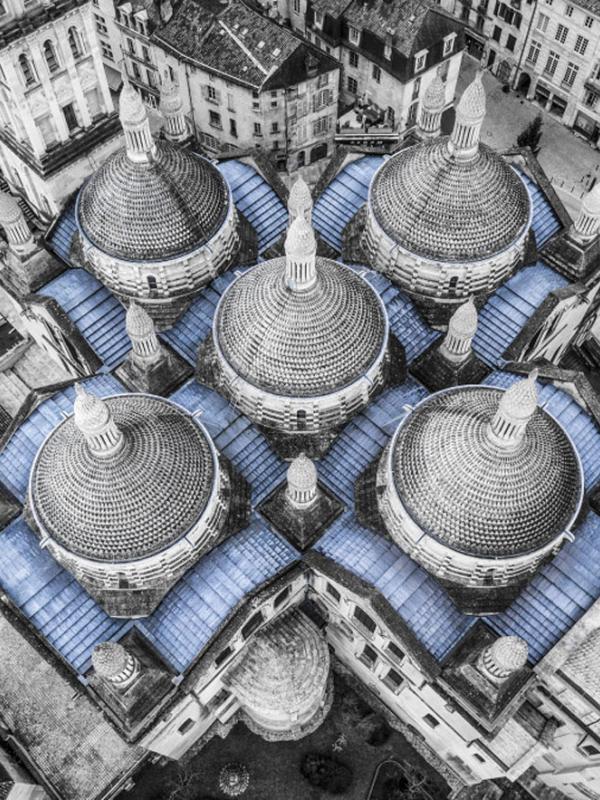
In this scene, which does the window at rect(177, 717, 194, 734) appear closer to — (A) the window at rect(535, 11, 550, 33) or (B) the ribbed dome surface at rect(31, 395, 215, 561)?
(B) the ribbed dome surface at rect(31, 395, 215, 561)

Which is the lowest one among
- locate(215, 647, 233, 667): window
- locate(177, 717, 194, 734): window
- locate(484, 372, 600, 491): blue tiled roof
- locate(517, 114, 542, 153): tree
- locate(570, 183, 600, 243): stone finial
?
locate(177, 717, 194, 734): window

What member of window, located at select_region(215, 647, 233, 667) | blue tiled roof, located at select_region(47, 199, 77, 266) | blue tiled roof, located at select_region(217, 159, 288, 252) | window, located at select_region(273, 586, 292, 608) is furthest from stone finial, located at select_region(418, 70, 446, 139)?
Answer: window, located at select_region(215, 647, 233, 667)

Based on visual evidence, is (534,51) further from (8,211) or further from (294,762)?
(294,762)

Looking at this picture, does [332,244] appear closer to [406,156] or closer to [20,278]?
[406,156]

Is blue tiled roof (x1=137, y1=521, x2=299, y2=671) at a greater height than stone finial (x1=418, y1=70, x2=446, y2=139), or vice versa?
stone finial (x1=418, y1=70, x2=446, y2=139)

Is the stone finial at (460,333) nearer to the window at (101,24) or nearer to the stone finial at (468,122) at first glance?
the stone finial at (468,122)

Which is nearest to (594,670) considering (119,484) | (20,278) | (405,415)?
(405,415)
